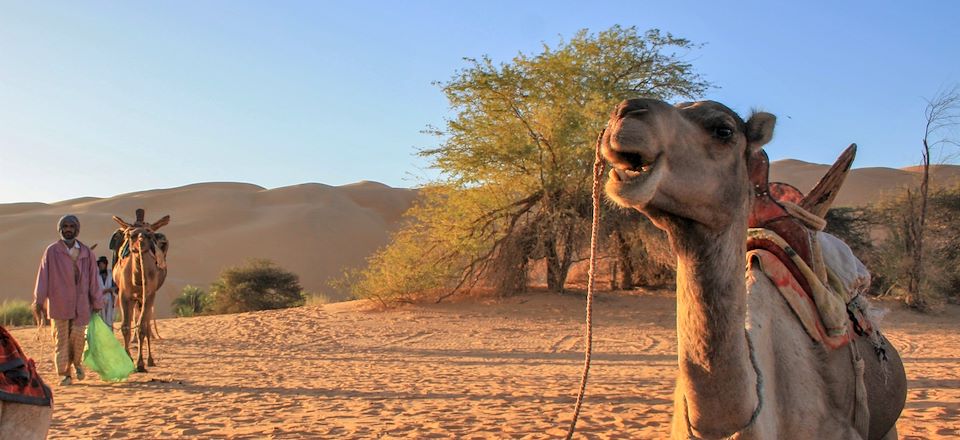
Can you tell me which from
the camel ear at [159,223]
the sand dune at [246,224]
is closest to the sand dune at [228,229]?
the sand dune at [246,224]

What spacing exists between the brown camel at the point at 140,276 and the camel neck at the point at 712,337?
9938mm

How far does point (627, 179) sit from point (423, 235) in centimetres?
1920

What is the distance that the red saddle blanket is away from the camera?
2895 mm

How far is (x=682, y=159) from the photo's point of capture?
2.16 meters

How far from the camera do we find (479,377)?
34.3 feet

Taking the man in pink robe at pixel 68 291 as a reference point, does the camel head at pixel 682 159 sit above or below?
above

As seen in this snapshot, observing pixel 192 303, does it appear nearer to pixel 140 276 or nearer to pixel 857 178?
pixel 140 276

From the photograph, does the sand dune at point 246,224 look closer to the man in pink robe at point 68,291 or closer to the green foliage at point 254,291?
the green foliage at point 254,291

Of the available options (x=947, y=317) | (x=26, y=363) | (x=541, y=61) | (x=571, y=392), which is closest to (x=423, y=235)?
(x=541, y=61)

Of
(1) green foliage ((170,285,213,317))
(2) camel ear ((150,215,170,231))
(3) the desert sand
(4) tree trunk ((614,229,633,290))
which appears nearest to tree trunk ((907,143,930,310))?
(3) the desert sand

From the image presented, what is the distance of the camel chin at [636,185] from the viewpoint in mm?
1978

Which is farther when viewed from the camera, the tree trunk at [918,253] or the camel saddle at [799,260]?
the tree trunk at [918,253]

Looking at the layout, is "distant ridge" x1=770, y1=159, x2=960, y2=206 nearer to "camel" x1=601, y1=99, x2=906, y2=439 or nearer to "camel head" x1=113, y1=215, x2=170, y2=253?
"camel head" x1=113, y1=215, x2=170, y2=253

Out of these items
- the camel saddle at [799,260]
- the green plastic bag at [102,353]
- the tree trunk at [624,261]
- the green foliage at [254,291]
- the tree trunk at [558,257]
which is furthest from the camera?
the green foliage at [254,291]
